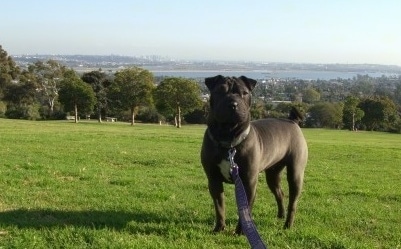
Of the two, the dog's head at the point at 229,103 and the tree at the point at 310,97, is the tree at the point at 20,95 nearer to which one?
the tree at the point at 310,97

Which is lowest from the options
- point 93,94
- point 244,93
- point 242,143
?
point 93,94

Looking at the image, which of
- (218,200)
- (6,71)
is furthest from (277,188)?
(6,71)

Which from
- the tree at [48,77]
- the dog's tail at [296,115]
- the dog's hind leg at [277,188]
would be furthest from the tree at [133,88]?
the dog's hind leg at [277,188]

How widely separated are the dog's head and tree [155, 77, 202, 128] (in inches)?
2156

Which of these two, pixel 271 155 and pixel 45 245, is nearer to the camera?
pixel 45 245

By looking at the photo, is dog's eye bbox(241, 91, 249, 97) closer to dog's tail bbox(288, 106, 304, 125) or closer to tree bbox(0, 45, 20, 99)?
dog's tail bbox(288, 106, 304, 125)

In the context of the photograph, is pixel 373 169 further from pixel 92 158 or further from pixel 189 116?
pixel 189 116

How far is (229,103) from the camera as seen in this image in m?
5.64

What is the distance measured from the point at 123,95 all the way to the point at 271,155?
58.1 m

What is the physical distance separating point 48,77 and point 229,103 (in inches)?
3340

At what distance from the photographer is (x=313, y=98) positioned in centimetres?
12031

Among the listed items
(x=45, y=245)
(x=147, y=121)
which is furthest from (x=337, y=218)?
(x=147, y=121)

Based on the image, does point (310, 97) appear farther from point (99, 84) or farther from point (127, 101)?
point (127, 101)

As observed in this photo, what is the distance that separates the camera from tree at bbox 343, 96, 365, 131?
76875mm
